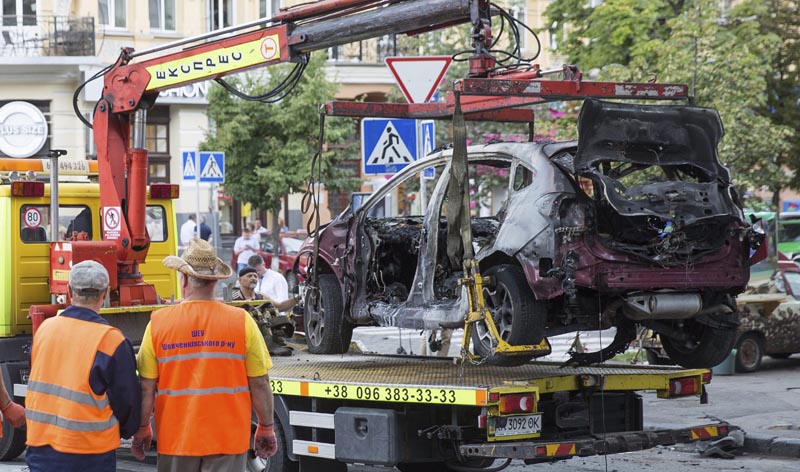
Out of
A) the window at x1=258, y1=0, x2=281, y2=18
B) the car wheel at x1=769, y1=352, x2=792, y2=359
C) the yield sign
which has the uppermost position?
the window at x1=258, y1=0, x2=281, y2=18

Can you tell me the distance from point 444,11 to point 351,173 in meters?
24.6

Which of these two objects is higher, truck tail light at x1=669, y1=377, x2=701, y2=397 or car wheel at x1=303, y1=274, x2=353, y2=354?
car wheel at x1=303, y1=274, x2=353, y2=354

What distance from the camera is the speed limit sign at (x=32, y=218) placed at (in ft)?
38.9

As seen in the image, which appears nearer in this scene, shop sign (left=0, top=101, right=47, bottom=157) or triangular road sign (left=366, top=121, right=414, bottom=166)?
triangular road sign (left=366, top=121, right=414, bottom=166)

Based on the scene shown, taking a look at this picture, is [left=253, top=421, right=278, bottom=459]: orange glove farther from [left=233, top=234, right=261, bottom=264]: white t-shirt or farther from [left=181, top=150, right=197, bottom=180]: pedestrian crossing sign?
[left=233, top=234, right=261, bottom=264]: white t-shirt

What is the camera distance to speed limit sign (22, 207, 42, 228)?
466 inches

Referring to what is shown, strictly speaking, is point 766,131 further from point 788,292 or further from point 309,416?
point 309,416

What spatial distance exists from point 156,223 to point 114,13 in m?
25.6

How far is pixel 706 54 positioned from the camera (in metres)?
24.7

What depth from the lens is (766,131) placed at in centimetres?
2461

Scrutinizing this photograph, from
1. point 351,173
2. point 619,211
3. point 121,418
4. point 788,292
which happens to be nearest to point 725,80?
point 788,292

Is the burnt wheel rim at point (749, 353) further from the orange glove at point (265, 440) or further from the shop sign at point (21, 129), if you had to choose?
the orange glove at point (265, 440)

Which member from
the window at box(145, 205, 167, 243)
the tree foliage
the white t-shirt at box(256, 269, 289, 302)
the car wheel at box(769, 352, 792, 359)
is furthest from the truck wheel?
the tree foliage

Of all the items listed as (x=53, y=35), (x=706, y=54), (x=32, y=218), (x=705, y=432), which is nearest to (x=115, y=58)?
(x=53, y=35)
